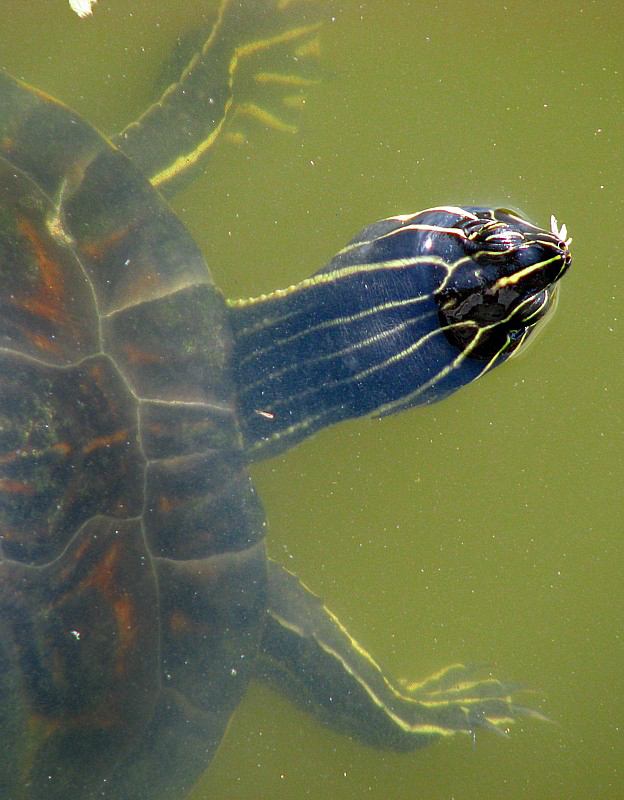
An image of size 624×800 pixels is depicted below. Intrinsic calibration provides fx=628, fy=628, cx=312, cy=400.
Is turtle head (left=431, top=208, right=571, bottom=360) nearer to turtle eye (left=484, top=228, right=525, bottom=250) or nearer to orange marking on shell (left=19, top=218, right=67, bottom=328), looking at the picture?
turtle eye (left=484, top=228, right=525, bottom=250)

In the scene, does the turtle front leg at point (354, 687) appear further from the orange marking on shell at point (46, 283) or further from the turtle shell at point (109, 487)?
the orange marking on shell at point (46, 283)

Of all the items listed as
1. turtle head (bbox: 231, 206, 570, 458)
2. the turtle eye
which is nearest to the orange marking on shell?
turtle head (bbox: 231, 206, 570, 458)

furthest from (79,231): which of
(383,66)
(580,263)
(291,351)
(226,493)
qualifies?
(580,263)

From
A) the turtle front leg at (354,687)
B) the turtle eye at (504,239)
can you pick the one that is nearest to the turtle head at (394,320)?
the turtle eye at (504,239)

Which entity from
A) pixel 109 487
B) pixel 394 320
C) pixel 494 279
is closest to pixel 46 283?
pixel 109 487

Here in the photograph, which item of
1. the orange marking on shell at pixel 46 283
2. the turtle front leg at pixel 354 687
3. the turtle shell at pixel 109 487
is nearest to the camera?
the turtle shell at pixel 109 487

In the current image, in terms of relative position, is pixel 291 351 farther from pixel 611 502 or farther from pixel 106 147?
pixel 611 502

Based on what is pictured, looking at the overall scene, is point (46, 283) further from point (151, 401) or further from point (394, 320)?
point (394, 320)

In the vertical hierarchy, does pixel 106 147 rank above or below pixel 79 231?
above
